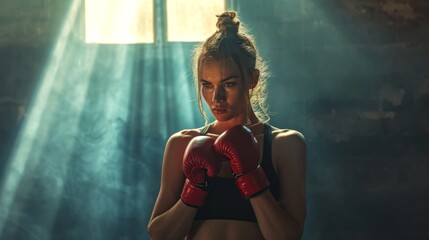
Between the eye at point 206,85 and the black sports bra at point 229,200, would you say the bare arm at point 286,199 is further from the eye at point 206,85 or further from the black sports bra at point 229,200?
the eye at point 206,85

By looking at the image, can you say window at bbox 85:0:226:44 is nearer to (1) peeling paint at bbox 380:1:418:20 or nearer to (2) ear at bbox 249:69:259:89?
(1) peeling paint at bbox 380:1:418:20

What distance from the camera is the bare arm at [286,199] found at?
1759 mm

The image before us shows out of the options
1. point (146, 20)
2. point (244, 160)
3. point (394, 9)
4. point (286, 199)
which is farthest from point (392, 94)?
point (244, 160)

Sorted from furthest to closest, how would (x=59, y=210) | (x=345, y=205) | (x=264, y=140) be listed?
(x=345, y=205) < (x=59, y=210) < (x=264, y=140)

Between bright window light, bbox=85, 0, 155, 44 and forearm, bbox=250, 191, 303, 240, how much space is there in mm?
2615

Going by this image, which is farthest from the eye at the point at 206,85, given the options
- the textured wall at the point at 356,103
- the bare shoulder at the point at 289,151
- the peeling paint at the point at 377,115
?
the peeling paint at the point at 377,115

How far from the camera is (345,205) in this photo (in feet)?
14.2

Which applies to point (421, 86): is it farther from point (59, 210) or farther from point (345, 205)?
point (59, 210)

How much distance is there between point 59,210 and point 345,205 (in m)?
1.92

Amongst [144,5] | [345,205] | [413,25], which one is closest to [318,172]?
[345,205]

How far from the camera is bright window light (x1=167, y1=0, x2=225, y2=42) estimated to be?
4.23 metres

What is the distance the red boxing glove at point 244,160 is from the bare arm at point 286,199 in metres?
0.03

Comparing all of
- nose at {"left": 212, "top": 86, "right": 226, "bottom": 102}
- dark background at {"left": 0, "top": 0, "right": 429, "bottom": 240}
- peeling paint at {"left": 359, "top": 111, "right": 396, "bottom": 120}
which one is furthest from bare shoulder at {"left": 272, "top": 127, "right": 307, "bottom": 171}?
peeling paint at {"left": 359, "top": 111, "right": 396, "bottom": 120}

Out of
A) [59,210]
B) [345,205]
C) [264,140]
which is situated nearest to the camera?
[264,140]
